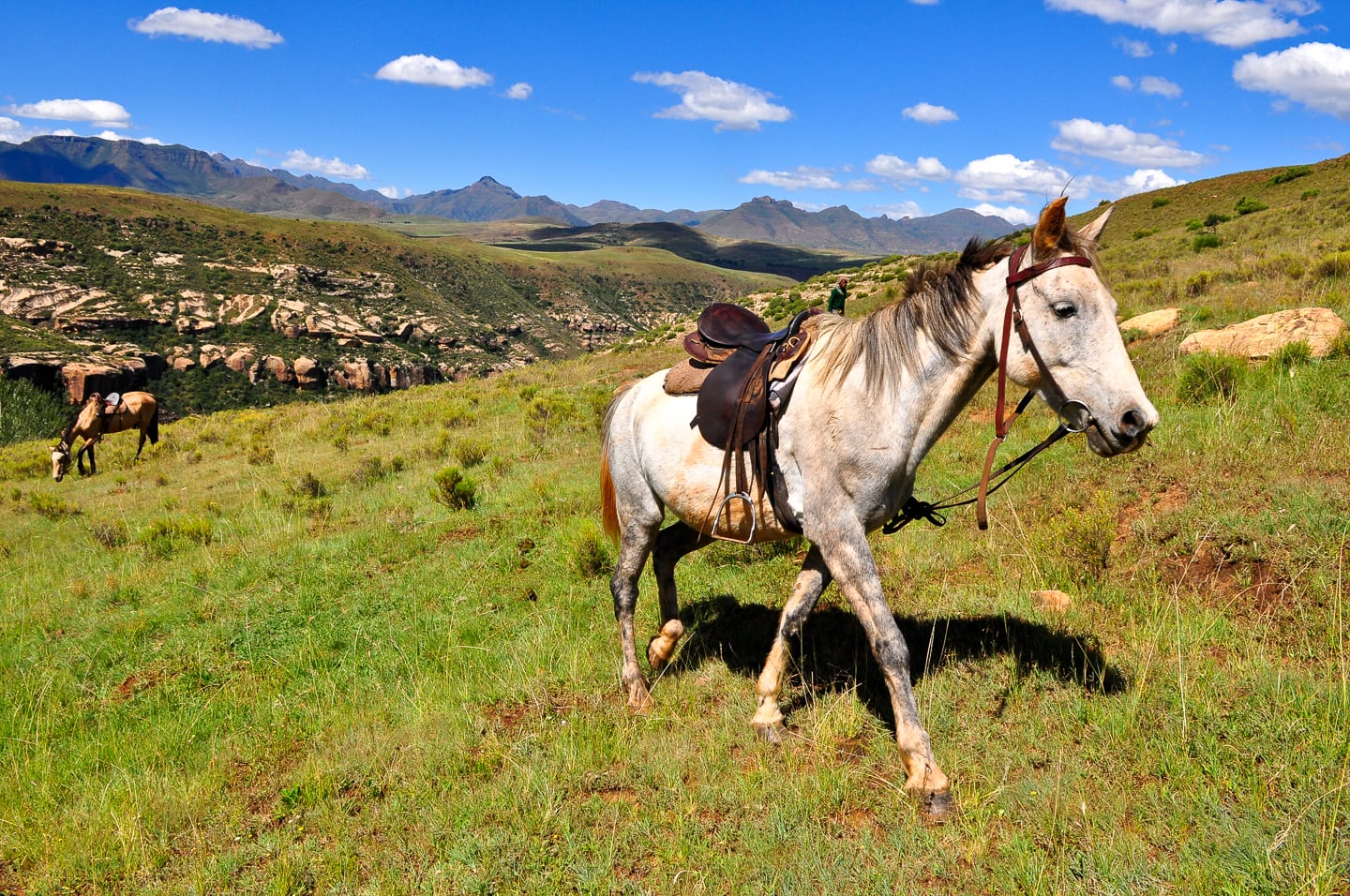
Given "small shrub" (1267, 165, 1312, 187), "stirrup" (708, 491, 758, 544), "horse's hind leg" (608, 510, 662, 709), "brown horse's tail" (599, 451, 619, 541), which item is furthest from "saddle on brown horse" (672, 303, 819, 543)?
"small shrub" (1267, 165, 1312, 187)

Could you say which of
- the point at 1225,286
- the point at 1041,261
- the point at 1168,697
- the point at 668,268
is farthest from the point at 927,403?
the point at 668,268

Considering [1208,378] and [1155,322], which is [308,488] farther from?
[1155,322]

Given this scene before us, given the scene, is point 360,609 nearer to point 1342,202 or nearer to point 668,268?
point 1342,202

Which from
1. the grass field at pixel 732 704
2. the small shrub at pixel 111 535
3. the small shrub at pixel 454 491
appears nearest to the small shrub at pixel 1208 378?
the grass field at pixel 732 704

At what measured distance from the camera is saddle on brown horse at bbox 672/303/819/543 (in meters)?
3.71

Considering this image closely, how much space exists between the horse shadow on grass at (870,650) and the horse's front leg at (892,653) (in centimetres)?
69

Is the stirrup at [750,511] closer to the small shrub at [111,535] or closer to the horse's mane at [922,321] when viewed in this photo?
the horse's mane at [922,321]

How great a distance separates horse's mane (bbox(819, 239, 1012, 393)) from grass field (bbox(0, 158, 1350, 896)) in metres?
1.89

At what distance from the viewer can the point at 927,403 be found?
3348 millimetres

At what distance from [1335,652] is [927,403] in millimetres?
2735

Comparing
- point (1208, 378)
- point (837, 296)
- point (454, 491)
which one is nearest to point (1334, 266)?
point (1208, 378)

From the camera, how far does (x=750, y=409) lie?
3.70 meters

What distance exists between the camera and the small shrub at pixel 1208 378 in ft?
24.4

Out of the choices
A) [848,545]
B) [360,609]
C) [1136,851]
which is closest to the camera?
[1136,851]
